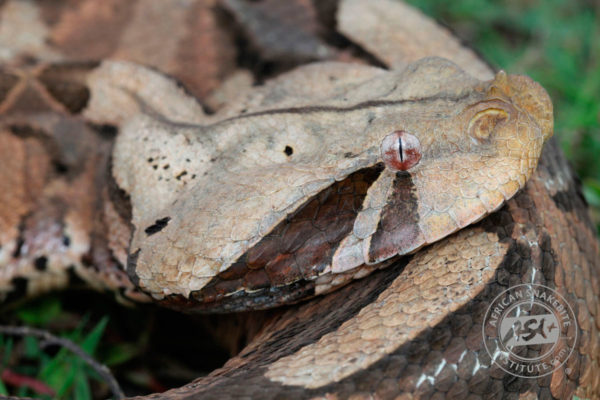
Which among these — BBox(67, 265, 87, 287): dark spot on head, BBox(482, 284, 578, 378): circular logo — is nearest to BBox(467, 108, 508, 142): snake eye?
BBox(482, 284, 578, 378): circular logo

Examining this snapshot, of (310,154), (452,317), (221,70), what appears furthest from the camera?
(221,70)

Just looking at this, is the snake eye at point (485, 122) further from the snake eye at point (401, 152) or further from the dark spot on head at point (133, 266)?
the dark spot on head at point (133, 266)

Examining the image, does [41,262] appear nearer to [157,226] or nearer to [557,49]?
[157,226]

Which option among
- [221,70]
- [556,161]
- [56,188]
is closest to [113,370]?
[56,188]

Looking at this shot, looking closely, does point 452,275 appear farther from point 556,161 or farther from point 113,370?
point 113,370

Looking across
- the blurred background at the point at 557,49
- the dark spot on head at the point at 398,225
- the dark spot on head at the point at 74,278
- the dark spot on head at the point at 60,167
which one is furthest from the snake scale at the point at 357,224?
the blurred background at the point at 557,49

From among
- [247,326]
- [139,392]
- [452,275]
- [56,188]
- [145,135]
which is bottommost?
[139,392]

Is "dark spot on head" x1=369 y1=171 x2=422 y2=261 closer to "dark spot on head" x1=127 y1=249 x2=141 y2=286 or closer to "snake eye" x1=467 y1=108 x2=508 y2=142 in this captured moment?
"snake eye" x1=467 y1=108 x2=508 y2=142
